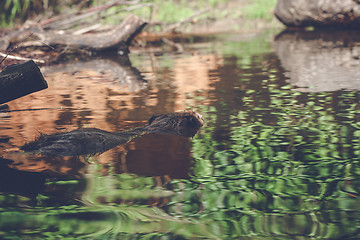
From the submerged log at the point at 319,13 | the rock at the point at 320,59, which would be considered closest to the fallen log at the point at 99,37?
the rock at the point at 320,59

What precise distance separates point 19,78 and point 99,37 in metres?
5.19

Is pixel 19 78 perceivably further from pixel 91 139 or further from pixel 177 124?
pixel 177 124

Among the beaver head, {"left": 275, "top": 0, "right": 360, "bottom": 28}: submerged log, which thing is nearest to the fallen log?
{"left": 275, "top": 0, "right": 360, "bottom": 28}: submerged log

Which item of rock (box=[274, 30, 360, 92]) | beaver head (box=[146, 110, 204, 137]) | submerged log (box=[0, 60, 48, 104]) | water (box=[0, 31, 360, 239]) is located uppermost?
submerged log (box=[0, 60, 48, 104])

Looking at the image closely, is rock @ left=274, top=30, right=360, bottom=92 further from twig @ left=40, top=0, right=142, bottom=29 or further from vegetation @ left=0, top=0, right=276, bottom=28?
twig @ left=40, top=0, right=142, bottom=29

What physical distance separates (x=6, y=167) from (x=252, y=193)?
1316 millimetres

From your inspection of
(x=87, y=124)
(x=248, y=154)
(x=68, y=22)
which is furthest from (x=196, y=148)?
(x=68, y=22)

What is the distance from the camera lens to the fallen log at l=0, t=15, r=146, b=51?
7910 mm

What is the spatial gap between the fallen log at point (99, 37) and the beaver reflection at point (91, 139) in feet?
15.5

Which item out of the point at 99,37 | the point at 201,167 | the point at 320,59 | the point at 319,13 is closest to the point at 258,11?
the point at 319,13

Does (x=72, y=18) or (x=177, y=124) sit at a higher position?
(x=72, y=18)

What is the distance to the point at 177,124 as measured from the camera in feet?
11.7

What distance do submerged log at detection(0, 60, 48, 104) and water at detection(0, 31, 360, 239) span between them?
14.0 inches

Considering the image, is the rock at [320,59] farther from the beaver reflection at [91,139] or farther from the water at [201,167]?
the beaver reflection at [91,139]
